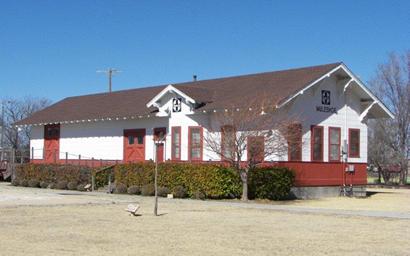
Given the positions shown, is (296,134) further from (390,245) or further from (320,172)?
(390,245)

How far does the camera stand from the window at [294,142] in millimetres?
27203

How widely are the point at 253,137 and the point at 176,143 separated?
286 inches

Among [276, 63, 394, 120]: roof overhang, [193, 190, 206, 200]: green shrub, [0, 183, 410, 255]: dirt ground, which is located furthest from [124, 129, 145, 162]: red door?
[0, 183, 410, 255]: dirt ground

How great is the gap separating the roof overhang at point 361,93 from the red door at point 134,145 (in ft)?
32.8

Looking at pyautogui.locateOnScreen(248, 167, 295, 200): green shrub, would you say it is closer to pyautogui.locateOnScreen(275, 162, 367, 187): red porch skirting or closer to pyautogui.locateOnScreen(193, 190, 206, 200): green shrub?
pyautogui.locateOnScreen(275, 162, 367, 187): red porch skirting

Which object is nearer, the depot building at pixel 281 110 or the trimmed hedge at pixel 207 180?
the trimmed hedge at pixel 207 180

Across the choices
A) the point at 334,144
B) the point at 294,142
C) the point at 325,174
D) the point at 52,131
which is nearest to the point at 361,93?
the point at 334,144

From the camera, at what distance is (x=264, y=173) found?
27328 millimetres

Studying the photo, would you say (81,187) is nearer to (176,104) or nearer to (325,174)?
(176,104)

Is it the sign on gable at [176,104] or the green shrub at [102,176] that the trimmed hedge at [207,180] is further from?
the sign on gable at [176,104]

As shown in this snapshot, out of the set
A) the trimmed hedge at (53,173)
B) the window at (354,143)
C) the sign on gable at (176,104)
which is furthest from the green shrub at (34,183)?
the window at (354,143)

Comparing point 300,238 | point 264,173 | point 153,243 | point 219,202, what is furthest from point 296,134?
point 153,243

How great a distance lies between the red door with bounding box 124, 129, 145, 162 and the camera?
35.0m

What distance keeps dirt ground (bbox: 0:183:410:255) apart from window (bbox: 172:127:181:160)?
992 cm
